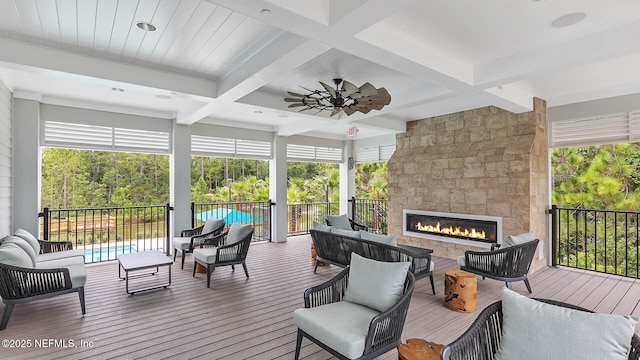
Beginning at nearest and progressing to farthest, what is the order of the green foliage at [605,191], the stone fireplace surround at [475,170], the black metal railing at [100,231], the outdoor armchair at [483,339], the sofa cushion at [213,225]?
the outdoor armchair at [483,339] < the stone fireplace surround at [475,170] < the black metal railing at [100,231] < the sofa cushion at [213,225] < the green foliage at [605,191]

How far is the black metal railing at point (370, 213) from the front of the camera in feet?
32.5

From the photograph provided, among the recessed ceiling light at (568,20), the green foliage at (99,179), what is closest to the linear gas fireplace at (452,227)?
the recessed ceiling light at (568,20)

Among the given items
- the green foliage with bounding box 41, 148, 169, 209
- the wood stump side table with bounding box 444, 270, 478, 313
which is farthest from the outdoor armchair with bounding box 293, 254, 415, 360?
the green foliage with bounding box 41, 148, 169, 209

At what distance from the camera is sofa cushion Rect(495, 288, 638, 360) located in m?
1.58

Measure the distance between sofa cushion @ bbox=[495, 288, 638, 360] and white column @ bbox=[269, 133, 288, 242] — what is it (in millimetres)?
6725

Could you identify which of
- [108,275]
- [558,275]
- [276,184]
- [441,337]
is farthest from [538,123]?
[108,275]

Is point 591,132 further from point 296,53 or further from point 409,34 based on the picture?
point 296,53

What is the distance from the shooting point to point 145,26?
2.94 m

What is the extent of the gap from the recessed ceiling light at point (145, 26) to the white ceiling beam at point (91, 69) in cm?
107

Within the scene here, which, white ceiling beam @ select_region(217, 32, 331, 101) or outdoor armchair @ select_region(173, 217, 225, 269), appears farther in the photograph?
outdoor armchair @ select_region(173, 217, 225, 269)

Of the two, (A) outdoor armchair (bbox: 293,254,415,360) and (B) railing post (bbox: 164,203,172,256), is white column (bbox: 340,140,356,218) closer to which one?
(B) railing post (bbox: 164,203,172,256)

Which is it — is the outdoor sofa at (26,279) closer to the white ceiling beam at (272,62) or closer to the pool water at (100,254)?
the pool water at (100,254)

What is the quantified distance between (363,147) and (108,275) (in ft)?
23.2

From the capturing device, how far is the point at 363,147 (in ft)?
31.7
